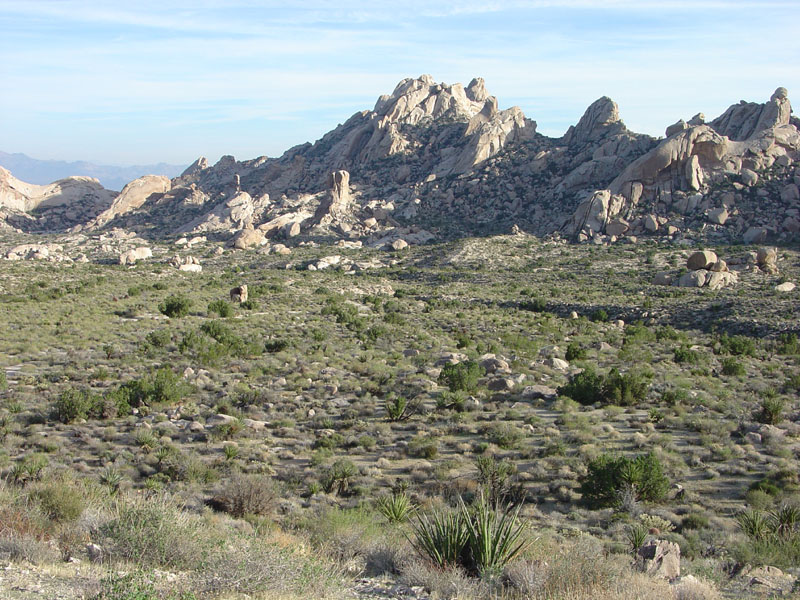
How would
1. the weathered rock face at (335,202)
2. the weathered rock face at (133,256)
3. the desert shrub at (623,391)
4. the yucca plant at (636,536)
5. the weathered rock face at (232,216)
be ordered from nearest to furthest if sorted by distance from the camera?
the yucca plant at (636,536), the desert shrub at (623,391), the weathered rock face at (133,256), the weathered rock face at (335,202), the weathered rock face at (232,216)

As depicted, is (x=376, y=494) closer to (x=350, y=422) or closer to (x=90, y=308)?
(x=350, y=422)

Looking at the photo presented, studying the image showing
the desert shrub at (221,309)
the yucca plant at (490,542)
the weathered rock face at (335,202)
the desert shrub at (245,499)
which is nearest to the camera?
the yucca plant at (490,542)

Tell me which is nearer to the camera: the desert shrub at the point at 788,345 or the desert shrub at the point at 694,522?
the desert shrub at the point at 694,522

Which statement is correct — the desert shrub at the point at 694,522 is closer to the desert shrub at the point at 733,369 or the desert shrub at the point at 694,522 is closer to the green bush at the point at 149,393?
the green bush at the point at 149,393

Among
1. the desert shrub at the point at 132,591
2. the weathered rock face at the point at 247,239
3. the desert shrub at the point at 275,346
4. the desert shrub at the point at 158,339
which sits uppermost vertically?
the weathered rock face at the point at 247,239

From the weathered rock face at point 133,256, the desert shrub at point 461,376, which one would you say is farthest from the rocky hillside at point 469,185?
the desert shrub at point 461,376

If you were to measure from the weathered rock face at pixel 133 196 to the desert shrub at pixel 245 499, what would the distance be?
275 feet

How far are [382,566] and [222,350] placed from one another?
15.9 meters

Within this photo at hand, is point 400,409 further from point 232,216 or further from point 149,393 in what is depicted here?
point 232,216

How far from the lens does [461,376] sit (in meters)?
17.3

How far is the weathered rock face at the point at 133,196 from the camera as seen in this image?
275 ft

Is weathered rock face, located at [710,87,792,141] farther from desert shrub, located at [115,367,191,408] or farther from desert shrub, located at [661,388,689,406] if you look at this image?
desert shrub, located at [115,367,191,408]

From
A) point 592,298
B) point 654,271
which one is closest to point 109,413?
point 592,298

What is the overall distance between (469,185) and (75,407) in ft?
229
